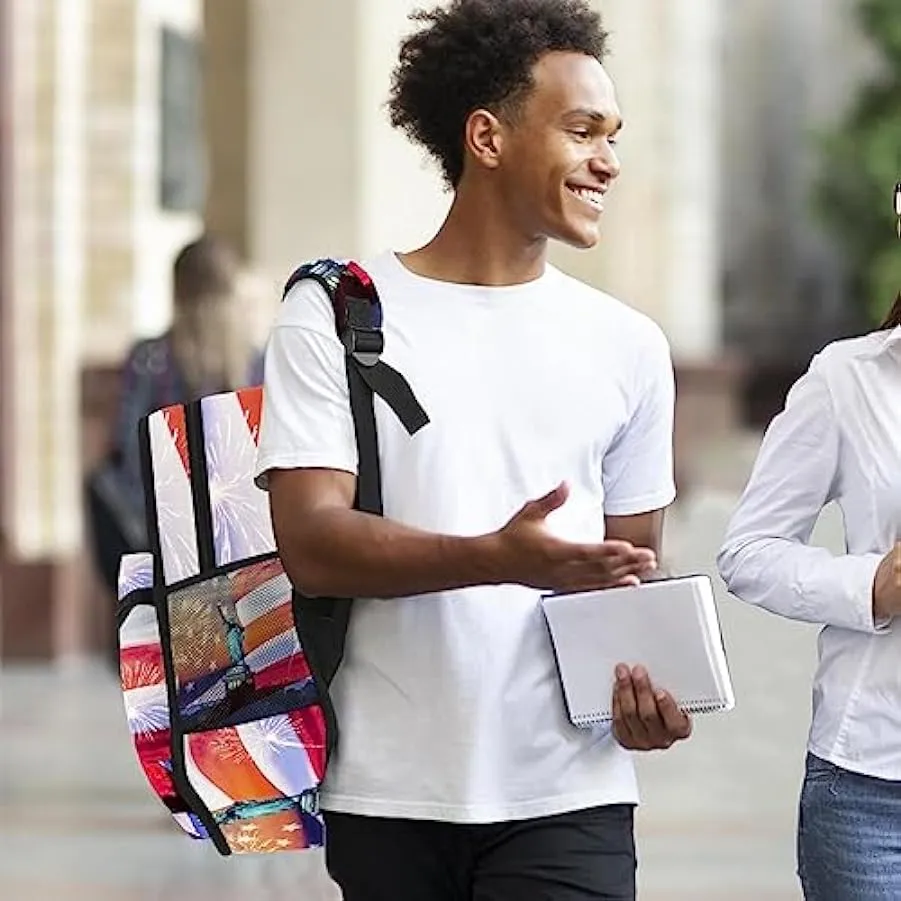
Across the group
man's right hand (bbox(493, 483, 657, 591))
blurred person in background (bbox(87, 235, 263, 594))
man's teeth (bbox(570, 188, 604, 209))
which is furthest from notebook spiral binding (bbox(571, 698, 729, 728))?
blurred person in background (bbox(87, 235, 263, 594))

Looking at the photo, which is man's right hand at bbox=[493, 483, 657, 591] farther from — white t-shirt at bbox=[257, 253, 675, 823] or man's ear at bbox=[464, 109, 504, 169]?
Result: man's ear at bbox=[464, 109, 504, 169]

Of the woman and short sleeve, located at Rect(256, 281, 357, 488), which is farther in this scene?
the woman

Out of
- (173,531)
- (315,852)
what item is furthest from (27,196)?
(173,531)

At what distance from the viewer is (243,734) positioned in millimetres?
3807

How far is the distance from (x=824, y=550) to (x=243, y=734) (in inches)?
30.4

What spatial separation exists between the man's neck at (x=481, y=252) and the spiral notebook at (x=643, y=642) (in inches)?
16.4

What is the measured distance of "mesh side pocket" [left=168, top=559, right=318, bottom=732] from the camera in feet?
12.4

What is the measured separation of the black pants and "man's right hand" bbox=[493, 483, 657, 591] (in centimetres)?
41

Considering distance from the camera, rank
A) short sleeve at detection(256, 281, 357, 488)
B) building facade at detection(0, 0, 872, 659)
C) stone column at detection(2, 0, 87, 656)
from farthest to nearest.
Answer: stone column at detection(2, 0, 87, 656) < building facade at detection(0, 0, 872, 659) < short sleeve at detection(256, 281, 357, 488)

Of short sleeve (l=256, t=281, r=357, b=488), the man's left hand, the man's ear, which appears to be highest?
the man's ear

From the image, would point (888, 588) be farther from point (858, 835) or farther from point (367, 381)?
point (367, 381)

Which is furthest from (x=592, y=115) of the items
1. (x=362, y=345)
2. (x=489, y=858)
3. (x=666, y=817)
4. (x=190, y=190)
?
(x=190, y=190)

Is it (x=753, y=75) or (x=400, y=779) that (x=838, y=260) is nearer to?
(x=753, y=75)

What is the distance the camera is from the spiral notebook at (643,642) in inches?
139
